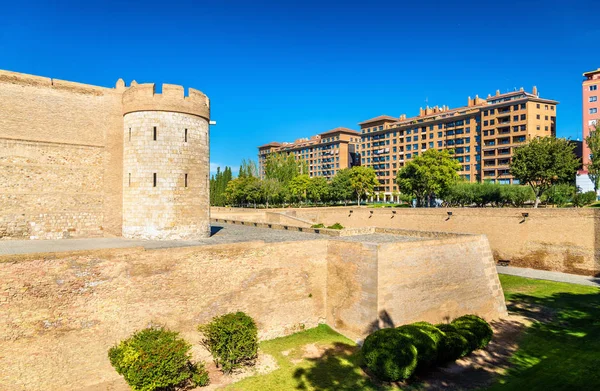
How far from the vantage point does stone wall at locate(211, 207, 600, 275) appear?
2686cm

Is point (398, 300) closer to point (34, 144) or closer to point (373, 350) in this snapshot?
point (373, 350)

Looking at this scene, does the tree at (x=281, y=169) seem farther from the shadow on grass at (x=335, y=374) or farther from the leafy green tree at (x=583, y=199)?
the shadow on grass at (x=335, y=374)

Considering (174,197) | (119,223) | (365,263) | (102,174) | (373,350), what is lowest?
(373,350)

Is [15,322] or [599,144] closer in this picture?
[15,322]

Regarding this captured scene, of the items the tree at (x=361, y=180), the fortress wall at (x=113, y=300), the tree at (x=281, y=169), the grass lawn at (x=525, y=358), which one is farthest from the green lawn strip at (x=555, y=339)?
the tree at (x=281, y=169)

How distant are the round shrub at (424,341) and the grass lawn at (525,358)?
105cm

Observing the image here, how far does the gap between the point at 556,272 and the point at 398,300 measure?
18.7 metres

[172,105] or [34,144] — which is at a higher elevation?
[172,105]

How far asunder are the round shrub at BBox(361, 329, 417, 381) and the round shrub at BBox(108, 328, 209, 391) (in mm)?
6261

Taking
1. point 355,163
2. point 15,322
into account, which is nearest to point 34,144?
point 15,322

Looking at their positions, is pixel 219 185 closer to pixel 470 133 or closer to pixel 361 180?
pixel 361 180

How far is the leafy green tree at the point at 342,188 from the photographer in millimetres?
70375

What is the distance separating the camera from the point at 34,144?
58.7ft

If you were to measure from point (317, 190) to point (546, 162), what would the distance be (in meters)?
38.7
